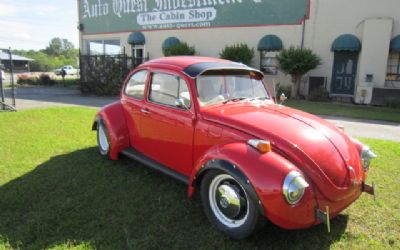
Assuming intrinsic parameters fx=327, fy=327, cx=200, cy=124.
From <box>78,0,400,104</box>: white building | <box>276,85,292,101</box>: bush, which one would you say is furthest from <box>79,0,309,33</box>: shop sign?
<box>276,85,292,101</box>: bush

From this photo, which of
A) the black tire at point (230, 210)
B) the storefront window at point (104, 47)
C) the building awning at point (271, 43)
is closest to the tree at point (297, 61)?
the building awning at point (271, 43)

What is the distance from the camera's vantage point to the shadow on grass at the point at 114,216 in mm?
3246

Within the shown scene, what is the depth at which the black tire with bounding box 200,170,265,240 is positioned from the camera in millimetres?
3102

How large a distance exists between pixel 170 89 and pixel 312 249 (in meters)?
2.55

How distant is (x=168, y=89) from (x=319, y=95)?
12.6 metres

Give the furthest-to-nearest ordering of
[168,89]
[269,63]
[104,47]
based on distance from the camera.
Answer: [104,47] < [269,63] < [168,89]

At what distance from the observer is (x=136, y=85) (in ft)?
16.9

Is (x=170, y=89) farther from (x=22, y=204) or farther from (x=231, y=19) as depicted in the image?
(x=231, y=19)

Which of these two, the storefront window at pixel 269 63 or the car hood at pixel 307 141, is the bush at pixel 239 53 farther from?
the car hood at pixel 307 141

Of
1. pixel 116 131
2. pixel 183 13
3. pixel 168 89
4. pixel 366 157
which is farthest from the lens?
pixel 183 13

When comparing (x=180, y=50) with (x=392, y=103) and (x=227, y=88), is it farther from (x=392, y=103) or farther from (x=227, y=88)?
(x=227, y=88)

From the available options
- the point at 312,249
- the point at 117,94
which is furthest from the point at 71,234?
the point at 117,94

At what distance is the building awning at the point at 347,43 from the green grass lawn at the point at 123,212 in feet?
34.4

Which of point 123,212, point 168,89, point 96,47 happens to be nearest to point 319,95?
point 168,89
